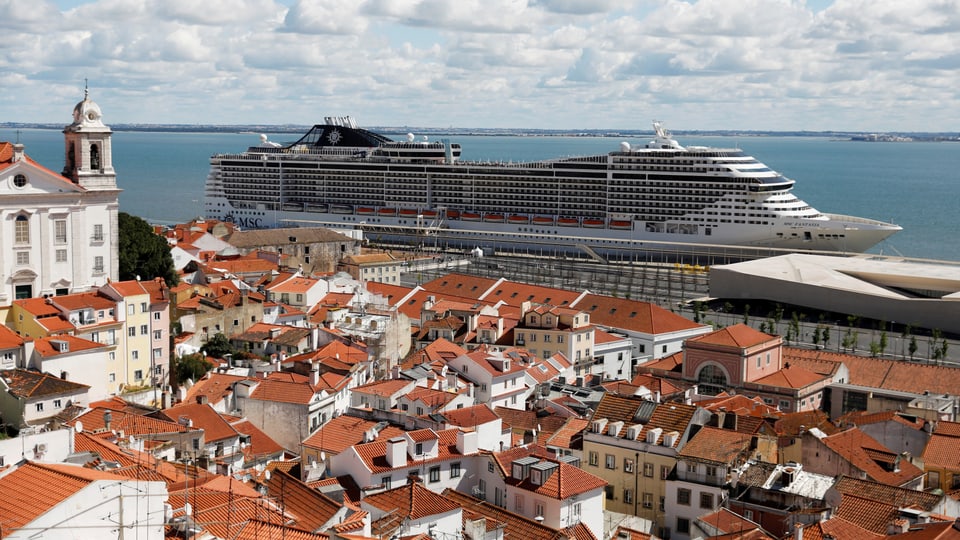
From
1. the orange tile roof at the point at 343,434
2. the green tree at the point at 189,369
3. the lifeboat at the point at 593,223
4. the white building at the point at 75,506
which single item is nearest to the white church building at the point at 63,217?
the green tree at the point at 189,369

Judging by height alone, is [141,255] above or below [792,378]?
above

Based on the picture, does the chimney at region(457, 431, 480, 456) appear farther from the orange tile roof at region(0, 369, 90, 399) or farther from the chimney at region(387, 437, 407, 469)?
the orange tile roof at region(0, 369, 90, 399)

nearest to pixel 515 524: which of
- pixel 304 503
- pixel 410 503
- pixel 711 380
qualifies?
pixel 410 503

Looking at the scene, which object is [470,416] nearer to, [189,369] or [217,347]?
[189,369]

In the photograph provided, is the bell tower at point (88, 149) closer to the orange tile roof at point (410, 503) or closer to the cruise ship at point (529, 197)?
the orange tile roof at point (410, 503)

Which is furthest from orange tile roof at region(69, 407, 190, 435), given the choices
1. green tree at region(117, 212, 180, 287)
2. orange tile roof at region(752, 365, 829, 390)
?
green tree at region(117, 212, 180, 287)

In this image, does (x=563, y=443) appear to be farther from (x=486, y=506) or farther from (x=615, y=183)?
(x=615, y=183)
